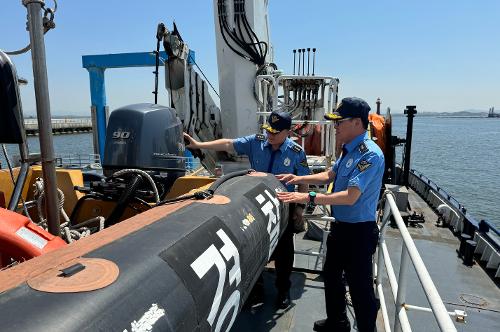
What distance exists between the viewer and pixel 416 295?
4.16m

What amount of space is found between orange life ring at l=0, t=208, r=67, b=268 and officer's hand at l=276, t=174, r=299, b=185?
198 cm

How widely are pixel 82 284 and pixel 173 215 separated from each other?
2.57 feet

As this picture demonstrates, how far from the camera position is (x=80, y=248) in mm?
1464

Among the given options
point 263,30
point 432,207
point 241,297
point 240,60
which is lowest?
point 432,207

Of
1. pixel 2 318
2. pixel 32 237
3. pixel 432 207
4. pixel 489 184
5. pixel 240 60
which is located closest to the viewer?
pixel 2 318

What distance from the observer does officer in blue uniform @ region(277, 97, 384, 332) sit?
251 cm

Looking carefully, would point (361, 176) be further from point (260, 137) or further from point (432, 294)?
point (260, 137)

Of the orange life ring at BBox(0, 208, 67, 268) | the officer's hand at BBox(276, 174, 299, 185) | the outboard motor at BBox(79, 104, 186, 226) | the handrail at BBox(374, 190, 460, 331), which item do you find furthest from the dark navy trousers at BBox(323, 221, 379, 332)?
the orange life ring at BBox(0, 208, 67, 268)

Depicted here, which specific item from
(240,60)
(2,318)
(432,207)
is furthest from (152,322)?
(432,207)

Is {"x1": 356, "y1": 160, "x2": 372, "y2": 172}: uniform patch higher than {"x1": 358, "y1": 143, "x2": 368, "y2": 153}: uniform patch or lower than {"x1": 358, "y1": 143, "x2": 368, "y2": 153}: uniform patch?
lower

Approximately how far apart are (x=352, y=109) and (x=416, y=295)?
2695mm

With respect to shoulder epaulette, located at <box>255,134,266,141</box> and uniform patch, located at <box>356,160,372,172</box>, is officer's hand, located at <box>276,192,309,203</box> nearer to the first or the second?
uniform patch, located at <box>356,160,372,172</box>

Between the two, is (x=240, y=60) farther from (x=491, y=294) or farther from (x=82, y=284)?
(x=82, y=284)

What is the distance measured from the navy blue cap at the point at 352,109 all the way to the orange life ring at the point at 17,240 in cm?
191
